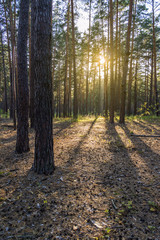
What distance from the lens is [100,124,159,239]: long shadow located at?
2250 millimetres

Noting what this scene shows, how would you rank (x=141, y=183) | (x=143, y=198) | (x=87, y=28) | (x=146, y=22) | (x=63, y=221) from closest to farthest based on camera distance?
(x=63, y=221)
(x=143, y=198)
(x=141, y=183)
(x=146, y=22)
(x=87, y=28)

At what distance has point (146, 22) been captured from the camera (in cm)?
1566

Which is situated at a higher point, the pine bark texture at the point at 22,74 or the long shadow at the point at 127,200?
the pine bark texture at the point at 22,74

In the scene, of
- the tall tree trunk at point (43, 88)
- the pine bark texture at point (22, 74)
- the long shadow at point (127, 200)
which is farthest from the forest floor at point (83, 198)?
the pine bark texture at point (22, 74)

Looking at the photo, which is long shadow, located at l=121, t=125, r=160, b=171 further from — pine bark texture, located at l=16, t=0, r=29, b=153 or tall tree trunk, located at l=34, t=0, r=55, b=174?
pine bark texture, located at l=16, t=0, r=29, b=153

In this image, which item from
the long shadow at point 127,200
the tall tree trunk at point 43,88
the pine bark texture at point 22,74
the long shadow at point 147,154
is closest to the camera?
the long shadow at point 127,200

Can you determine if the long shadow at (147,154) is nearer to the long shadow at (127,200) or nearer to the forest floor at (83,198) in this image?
the forest floor at (83,198)

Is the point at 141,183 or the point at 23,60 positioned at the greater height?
the point at 23,60

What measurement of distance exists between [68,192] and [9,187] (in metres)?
1.47

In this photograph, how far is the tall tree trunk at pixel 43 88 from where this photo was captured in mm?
3600

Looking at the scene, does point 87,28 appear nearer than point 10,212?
No

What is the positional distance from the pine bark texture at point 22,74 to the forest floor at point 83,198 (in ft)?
3.08

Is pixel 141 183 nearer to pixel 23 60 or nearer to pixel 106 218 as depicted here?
pixel 106 218

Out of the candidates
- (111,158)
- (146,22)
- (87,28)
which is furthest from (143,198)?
(87,28)
